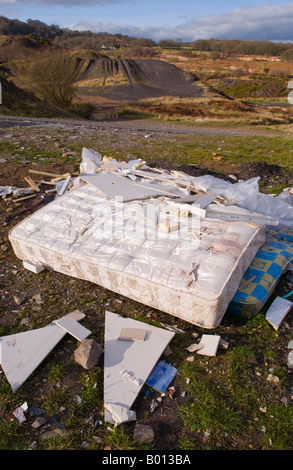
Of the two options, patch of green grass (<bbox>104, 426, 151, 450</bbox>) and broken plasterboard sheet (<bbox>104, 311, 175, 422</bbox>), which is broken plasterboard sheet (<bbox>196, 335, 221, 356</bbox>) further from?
patch of green grass (<bbox>104, 426, 151, 450</bbox>)

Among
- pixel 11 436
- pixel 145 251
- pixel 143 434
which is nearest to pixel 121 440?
pixel 143 434

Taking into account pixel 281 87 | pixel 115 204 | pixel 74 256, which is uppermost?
pixel 281 87

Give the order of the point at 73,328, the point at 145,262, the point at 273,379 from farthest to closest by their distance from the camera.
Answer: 1. the point at 145,262
2. the point at 73,328
3. the point at 273,379

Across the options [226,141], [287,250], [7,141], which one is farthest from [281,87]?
[287,250]

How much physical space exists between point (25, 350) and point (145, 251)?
1297 millimetres

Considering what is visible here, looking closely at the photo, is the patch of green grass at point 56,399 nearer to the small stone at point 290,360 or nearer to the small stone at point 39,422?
the small stone at point 39,422

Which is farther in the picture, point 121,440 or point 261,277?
point 261,277

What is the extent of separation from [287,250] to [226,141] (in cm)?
712

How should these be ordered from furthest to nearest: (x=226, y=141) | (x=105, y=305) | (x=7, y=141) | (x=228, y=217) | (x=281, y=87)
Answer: (x=281, y=87), (x=226, y=141), (x=7, y=141), (x=228, y=217), (x=105, y=305)

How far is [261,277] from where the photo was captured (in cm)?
295

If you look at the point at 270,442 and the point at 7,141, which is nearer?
the point at 270,442

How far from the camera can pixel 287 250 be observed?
3.43 m

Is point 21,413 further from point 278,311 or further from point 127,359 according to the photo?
point 278,311

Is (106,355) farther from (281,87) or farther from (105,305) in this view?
(281,87)
